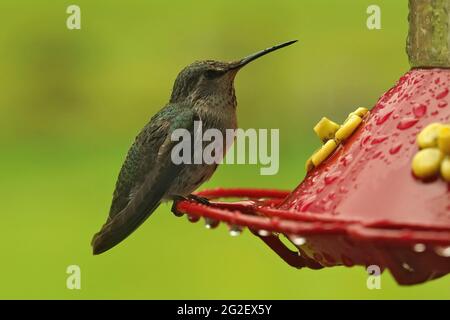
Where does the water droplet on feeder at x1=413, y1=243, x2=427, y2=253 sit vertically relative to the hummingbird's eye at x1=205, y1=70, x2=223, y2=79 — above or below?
below

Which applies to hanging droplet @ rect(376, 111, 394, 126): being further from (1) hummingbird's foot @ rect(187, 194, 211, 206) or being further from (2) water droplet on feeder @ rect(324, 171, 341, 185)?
(1) hummingbird's foot @ rect(187, 194, 211, 206)

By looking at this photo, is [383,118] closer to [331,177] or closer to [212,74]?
[331,177]

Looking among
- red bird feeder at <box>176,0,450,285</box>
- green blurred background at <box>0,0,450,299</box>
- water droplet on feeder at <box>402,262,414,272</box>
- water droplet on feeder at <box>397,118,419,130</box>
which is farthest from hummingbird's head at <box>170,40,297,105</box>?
green blurred background at <box>0,0,450,299</box>

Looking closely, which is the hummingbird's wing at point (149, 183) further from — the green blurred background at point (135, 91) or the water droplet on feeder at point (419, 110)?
the green blurred background at point (135, 91)

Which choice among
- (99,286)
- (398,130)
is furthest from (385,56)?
(398,130)

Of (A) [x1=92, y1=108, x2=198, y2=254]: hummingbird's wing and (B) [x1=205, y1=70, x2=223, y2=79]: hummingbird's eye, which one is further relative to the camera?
(B) [x1=205, y1=70, x2=223, y2=79]: hummingbird's eye

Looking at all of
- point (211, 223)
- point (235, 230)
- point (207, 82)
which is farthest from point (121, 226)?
point (235, 230)
